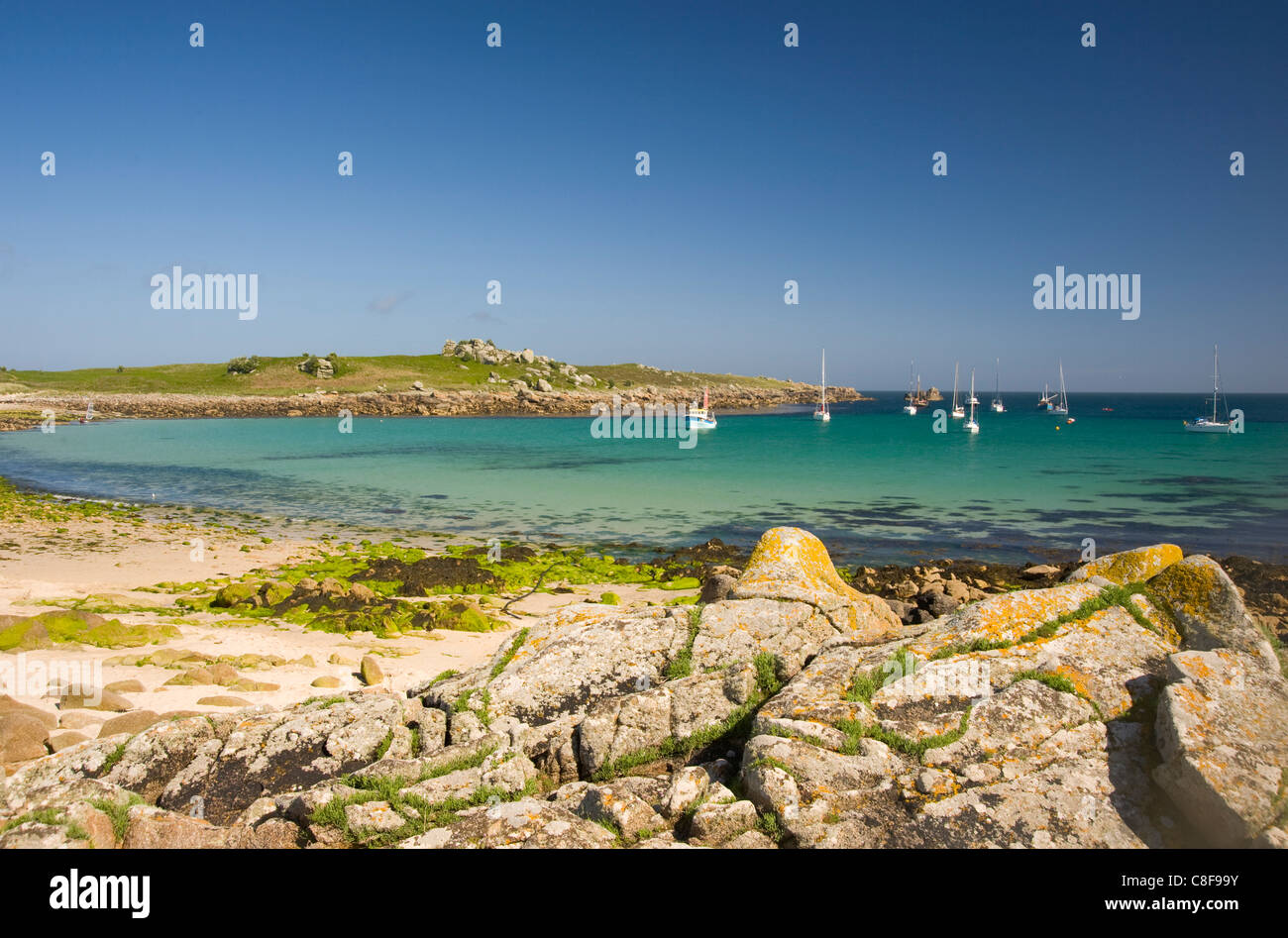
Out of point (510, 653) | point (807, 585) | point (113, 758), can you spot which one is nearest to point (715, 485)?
point (807, 585)

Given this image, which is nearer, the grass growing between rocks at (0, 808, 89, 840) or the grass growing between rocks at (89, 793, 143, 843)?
the grass growing between rocks at (0, 808, 89, 840)

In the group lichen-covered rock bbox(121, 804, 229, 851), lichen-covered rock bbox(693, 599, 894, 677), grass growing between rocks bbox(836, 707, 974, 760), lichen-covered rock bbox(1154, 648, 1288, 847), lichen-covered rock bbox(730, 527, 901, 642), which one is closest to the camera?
lichen-covered rock bbox(1154, 648, 1288, 847)

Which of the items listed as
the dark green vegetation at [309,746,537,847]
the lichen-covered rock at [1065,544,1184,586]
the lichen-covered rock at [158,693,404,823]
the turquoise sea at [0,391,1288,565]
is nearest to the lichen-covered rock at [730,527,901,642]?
the lichen-covered rock at [1065,544,1184,586]

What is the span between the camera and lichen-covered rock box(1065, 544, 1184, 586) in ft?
30.0

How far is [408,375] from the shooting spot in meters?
143

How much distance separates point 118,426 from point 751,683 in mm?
104129

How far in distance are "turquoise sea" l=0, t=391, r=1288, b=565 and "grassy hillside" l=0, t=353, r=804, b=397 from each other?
176 feet

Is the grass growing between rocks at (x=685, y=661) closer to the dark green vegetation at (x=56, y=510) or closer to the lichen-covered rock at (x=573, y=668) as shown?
the lichen-covered rock at (x=573, y=668)

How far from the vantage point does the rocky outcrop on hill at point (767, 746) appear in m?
5.35

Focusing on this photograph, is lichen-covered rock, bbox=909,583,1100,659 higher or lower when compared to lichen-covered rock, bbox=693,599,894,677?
higher

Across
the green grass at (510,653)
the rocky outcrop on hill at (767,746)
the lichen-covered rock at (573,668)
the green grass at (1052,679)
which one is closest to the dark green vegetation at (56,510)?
the rocky outcrop on hill at (767,746)

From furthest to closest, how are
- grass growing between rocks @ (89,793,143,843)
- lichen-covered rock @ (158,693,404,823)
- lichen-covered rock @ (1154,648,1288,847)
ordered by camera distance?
lichen-covered rock @ (158,693,404,823)
grass growing between rocks @ (89,793,143,843)
lichen-covered rock @ (1154,648,1288,847)

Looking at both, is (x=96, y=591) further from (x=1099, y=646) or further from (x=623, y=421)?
(x=623, y=421)

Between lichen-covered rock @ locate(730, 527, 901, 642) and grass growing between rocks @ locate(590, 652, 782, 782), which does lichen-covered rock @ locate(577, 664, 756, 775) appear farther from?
lichen-covered rock @ locate(730, 527, 901, 642)
